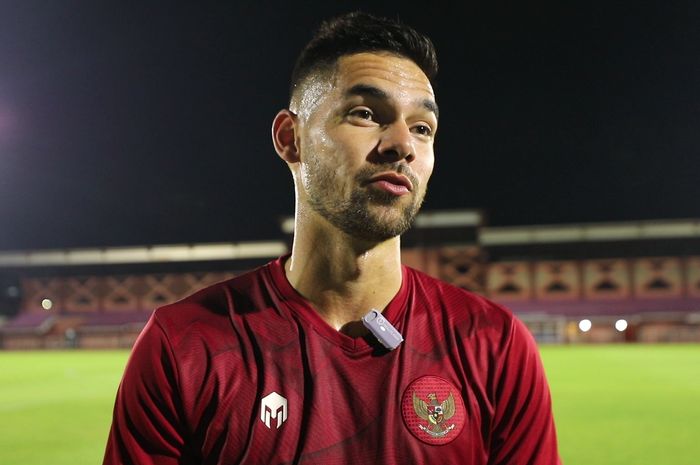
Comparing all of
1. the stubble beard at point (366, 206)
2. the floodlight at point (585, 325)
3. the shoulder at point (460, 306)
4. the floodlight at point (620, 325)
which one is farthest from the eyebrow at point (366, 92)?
the floodlight at point (620, 325)

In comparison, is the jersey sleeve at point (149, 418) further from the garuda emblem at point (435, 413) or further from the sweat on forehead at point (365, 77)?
the sweat on forehead at point (365, 77)

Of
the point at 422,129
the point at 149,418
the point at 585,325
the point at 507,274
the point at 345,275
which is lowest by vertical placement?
the point at 149,418

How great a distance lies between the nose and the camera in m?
2.19

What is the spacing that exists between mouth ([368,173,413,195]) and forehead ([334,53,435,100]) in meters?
0.31

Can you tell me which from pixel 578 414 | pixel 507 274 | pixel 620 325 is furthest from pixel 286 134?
pixel 507 274

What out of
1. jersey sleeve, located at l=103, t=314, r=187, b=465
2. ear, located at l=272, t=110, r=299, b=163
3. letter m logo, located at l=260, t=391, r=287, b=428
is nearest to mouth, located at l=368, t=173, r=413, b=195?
ear, located at l=272, t=110, r=299, b=163

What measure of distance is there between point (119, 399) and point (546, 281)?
152ft

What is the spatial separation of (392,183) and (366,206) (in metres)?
0.12

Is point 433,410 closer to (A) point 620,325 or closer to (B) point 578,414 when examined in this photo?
(B) point 578,414

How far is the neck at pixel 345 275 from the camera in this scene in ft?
7.81

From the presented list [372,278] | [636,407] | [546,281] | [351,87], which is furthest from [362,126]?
[546,281]

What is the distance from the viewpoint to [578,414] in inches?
447

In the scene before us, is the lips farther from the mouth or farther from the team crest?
the team crest

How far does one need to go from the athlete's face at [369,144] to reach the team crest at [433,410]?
21.2 inches
